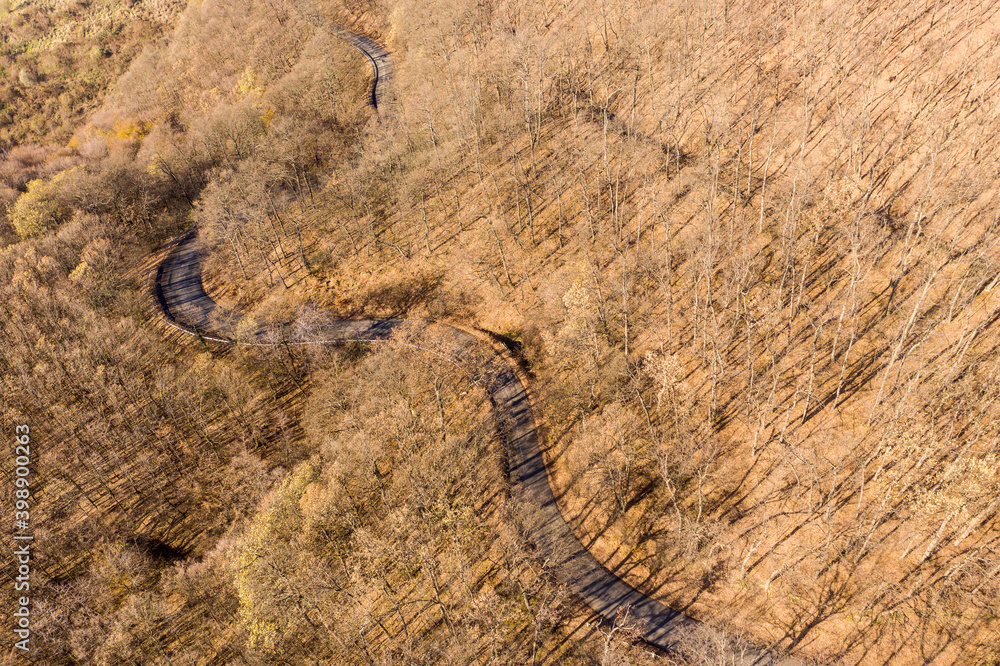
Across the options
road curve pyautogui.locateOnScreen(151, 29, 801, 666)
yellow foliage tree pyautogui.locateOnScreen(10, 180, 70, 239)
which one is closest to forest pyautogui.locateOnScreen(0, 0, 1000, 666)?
yellow foliage tree pyautogui.locateOnScreen(10, 180, 70, 239)

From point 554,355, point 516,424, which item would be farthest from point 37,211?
point 554,355

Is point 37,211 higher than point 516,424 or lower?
higher

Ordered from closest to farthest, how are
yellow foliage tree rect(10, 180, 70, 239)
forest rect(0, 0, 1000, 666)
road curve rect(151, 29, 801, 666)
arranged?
road curve rect(151, 29, 801, 666) < forest rect(0, 0, 1000, 666) < yellow foliage tree rect(10, 180, 70, 239)

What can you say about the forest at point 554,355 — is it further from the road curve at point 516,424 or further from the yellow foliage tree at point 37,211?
the road curve at point 516,424

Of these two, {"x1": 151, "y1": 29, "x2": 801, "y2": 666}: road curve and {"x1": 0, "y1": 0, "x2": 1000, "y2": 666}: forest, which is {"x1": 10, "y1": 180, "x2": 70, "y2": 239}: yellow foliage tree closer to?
{"x1": 0, "y1": 0, "x2": 1000, "y2": 666}: forest

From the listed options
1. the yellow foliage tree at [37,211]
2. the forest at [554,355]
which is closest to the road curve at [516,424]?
the forest at [554,355]

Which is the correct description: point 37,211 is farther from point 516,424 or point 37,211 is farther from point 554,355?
point 554,355
